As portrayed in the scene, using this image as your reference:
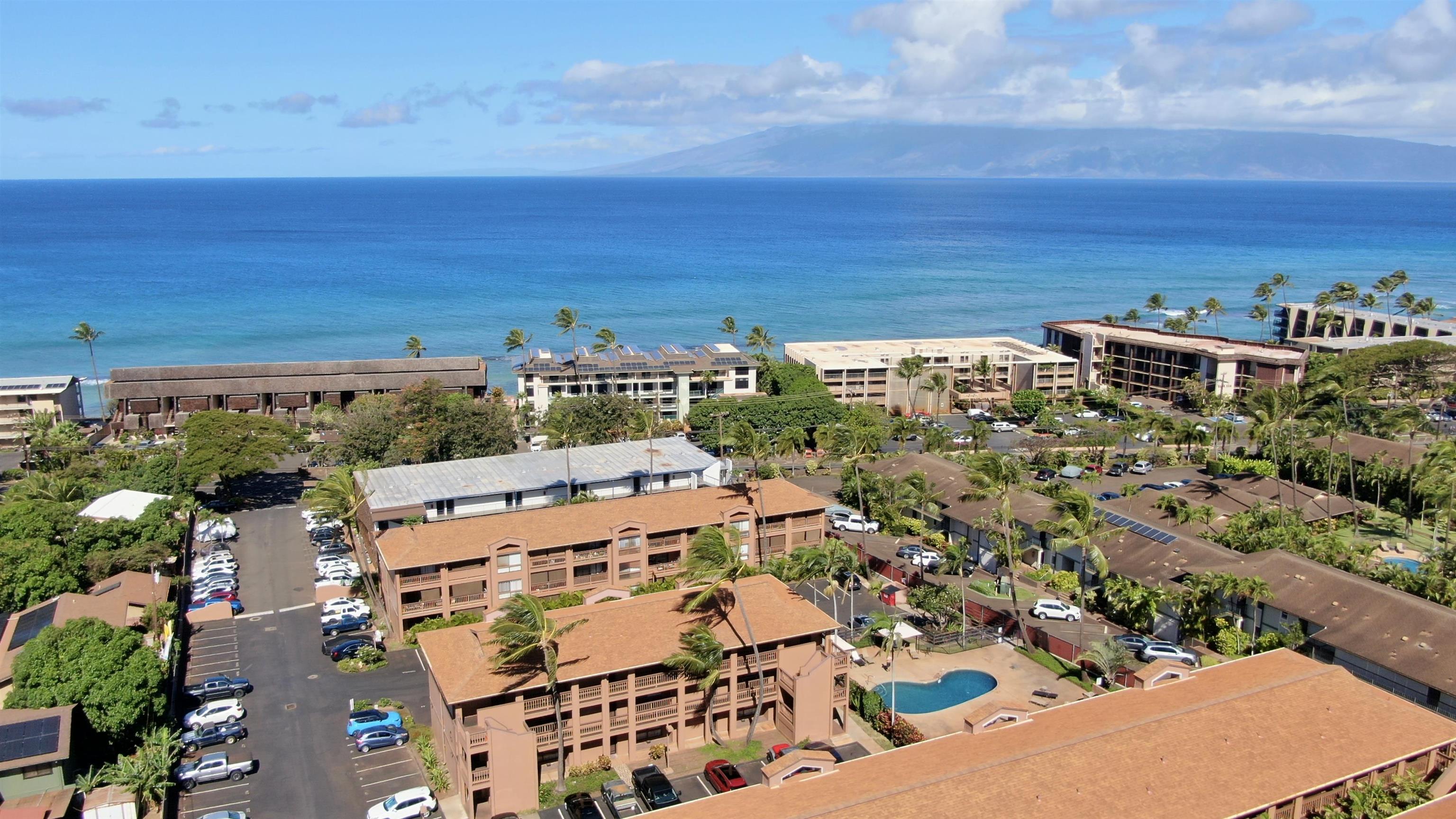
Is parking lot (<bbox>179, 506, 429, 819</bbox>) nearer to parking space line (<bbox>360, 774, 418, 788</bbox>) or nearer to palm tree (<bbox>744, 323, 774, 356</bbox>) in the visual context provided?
parking space line (<bbox>360, 774, 418, 788</bbox>)

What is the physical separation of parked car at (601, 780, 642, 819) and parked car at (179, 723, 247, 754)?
1325 centimetres

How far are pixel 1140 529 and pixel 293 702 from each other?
37810 millimetres

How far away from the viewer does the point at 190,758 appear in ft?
111

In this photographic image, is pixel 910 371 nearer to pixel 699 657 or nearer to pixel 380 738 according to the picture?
pixel 699 657

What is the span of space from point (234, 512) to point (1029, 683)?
47391 millimetres

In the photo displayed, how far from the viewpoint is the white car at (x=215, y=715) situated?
35656mm

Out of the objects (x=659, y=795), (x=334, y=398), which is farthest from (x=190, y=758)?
(x=334, y=398)

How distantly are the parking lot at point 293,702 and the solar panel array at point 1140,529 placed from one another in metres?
30.8

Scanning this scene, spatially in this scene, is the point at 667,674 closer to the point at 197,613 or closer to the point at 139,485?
the point at 197,613

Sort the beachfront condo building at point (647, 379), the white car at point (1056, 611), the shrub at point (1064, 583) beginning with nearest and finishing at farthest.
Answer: the white car at point (1056, 611) < the shrub at point (1064, 583) < the beachfront condo building at point (647, 379)

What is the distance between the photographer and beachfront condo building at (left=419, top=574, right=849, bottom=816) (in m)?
30.7

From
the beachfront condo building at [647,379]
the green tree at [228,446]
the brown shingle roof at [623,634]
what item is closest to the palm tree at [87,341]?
the green tree at [228,446]

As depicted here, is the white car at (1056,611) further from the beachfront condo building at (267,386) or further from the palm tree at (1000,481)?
the beachfront condo building at (267,386)

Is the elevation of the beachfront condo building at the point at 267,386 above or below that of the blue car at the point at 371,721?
above
